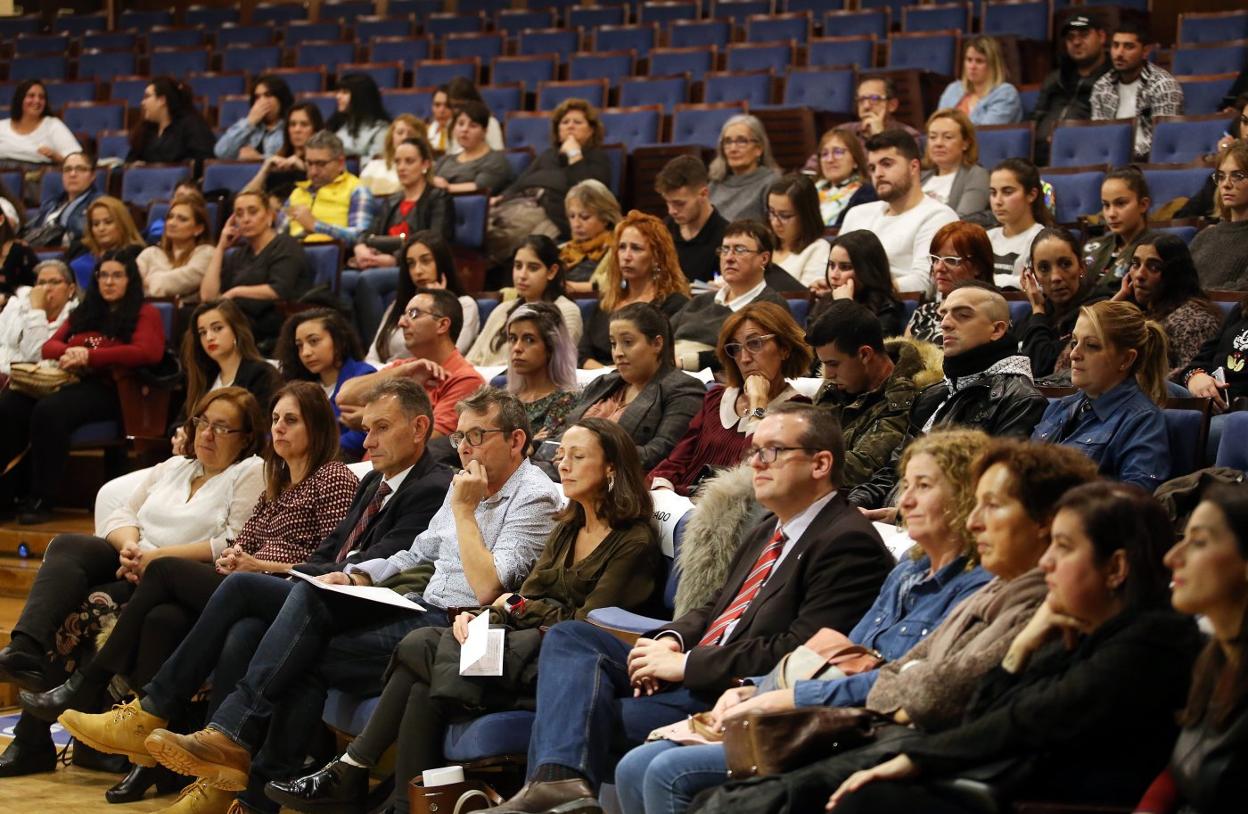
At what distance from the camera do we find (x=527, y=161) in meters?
7.00

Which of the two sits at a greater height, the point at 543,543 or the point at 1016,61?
the point at 1016,61

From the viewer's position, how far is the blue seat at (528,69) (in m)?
8.60

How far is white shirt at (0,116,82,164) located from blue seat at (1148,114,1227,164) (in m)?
5.31

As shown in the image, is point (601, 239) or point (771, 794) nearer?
point (771, 794)

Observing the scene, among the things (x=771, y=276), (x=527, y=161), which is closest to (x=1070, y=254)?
(x=771, y=276)

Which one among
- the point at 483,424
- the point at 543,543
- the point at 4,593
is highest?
the point at 483,424

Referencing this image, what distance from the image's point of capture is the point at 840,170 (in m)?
5.93

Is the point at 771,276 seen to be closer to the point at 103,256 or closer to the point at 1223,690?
the point at 103,256

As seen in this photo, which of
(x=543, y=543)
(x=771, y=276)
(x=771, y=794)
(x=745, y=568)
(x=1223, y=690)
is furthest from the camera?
(x=771, y=276)

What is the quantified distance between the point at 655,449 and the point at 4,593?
2.37 meters

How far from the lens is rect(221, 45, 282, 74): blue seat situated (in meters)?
9.95

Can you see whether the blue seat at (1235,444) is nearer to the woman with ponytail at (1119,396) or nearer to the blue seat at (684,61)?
the woman with ponytail at (1119,396)

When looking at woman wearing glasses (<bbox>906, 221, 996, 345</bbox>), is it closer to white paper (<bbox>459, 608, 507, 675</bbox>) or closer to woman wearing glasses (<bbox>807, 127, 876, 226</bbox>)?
woman wearing glasses (<bbox>807, 127, 876, 226</bbox>)

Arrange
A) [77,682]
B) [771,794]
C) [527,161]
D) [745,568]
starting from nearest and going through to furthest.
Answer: [771,794] < [745,568] < [77,682] < [527,161]
